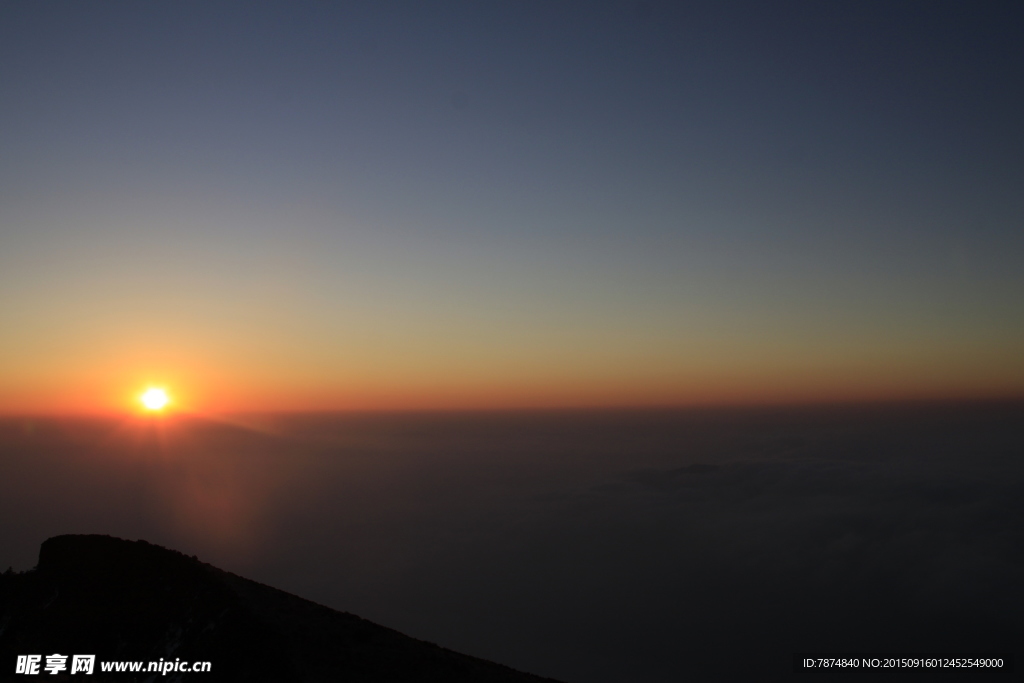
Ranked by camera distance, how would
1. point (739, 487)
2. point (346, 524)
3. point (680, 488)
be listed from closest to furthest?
point (346, 524) → point (739, 487) → point (680, 488)

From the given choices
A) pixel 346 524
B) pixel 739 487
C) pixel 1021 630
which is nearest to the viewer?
pixel 1021 630

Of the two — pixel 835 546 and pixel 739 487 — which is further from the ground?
pixel 739 487

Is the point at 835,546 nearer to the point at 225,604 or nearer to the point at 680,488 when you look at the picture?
the point at 680,488

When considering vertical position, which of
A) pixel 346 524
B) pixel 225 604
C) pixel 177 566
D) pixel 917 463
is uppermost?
pixel 917 463

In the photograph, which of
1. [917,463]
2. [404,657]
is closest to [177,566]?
[404,657]

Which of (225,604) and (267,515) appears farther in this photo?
(267,515)

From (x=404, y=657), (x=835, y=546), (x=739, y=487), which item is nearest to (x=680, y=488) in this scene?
(x=739, y=487)
